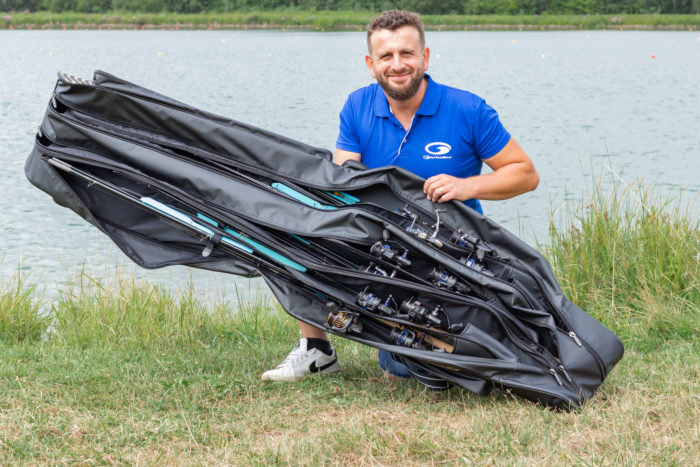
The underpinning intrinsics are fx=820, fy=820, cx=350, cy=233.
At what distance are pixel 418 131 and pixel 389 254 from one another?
0.65 metres

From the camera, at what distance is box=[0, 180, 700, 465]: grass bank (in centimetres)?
286

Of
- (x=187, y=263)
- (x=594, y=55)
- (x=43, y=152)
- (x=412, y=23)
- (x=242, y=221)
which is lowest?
(x=594, y=55)

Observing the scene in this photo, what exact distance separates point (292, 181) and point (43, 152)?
103cm

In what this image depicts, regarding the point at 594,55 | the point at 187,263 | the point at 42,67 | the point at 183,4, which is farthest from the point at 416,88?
the point at 183,4

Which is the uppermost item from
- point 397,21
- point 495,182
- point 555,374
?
point 397,21

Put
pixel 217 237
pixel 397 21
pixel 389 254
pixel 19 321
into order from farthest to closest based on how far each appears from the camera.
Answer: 1. pixel 19 321
2. pixel 397 21
3. pixel 217 237
4. pixel 389 254

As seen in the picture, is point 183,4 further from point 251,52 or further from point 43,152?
point 43,152

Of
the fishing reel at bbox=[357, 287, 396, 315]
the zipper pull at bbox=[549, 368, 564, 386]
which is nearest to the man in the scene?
the fishing reel at bbox=[357, 287, 396, 315]

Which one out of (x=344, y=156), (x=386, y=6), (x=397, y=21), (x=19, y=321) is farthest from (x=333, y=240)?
(x=386, y=6)

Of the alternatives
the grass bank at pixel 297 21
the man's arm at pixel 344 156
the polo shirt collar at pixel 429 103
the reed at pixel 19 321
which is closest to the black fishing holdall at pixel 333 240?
the man's arm at pixel 344 156

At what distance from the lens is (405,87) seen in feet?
11.3

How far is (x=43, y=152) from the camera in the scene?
338 cm

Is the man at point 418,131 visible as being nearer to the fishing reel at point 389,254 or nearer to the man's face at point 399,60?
the man's face at point 399,60

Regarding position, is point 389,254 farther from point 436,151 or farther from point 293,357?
point 293,357
